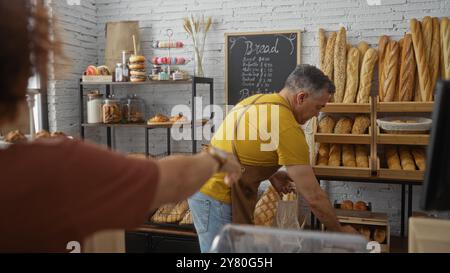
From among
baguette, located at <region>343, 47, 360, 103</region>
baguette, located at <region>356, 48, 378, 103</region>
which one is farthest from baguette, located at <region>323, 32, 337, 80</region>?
baguette, located at <region>356, 48, 378, 103</region>

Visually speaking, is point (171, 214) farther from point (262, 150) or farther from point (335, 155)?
point (262, 150)

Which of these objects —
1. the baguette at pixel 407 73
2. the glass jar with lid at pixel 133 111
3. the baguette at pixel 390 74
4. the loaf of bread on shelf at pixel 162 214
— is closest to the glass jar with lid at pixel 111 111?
the glass jar with lid at pixel 133 111

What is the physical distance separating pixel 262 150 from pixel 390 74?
64.7 inches

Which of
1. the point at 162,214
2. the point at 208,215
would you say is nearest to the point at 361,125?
the point at 208,215

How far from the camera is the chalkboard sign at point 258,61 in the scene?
3.76 m

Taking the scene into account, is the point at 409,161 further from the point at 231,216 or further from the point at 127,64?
the point at 127,64

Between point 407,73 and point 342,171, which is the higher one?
point 407,73

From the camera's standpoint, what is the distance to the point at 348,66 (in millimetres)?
3404

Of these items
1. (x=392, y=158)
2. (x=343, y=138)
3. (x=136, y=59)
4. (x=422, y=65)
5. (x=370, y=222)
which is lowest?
(x=370, y=222)

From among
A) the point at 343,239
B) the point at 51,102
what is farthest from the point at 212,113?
the point at 343,239

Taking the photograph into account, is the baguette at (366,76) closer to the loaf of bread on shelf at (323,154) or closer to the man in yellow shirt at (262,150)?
the loaf of bread on shelf at (323,154)

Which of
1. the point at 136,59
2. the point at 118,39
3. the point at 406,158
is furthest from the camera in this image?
the point at 118,39

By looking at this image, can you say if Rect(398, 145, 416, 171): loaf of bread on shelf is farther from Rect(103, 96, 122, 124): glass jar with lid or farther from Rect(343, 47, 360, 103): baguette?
Rect(103, 96, 122, 124): glass jar with lid
